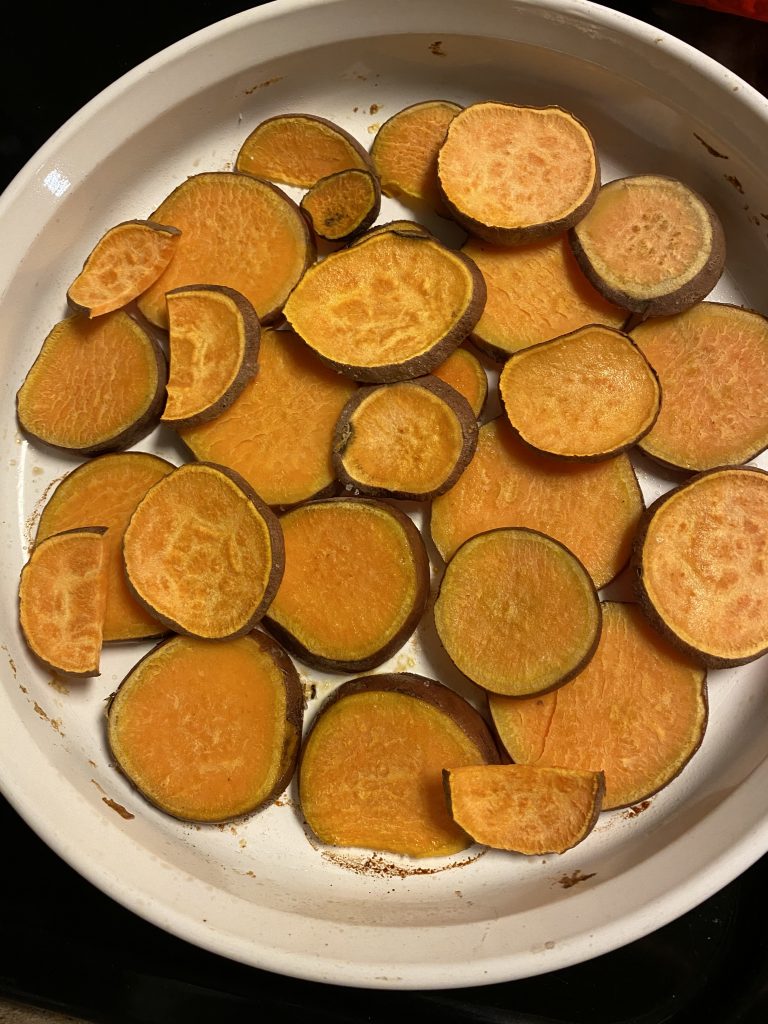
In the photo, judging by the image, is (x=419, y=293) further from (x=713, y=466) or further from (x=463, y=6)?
(x=713, y=466)

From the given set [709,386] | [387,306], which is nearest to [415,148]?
[387,306]

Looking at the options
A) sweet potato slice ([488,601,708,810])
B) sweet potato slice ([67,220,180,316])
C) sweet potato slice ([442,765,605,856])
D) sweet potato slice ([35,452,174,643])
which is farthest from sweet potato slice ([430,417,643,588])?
sweet potato slice ([67,220,180,316])

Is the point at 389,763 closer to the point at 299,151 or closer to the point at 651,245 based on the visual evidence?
the point at 651,245

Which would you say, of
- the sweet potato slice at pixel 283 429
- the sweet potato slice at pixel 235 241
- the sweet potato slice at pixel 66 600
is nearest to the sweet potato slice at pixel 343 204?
the sweet potato slice at pixel 235 241

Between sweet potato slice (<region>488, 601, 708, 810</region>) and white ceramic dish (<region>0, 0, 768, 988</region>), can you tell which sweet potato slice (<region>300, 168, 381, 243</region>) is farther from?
sweet potato slice (<region>488, 601, 708, 810</region>)

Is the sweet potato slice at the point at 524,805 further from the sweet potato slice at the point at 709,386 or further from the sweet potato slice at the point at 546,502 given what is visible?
the sweet potato slice at the point at 709,386

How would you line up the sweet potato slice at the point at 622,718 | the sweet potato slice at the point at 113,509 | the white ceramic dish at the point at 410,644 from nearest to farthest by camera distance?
the white ceramic dish at the point at 410,644 → the sweet potato slice at the point at 622,718 → the sweet potato slice at the point at 113,509
